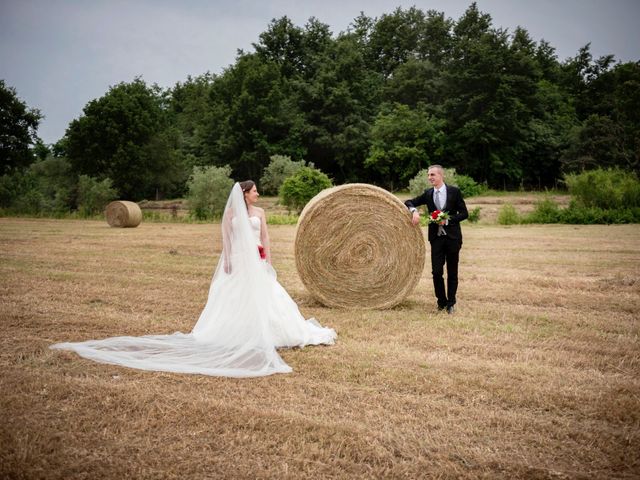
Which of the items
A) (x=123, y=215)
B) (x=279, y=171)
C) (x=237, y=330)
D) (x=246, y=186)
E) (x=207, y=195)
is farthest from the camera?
(x=279, y=171)

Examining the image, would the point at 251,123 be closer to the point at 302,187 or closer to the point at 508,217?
the point at 302,187

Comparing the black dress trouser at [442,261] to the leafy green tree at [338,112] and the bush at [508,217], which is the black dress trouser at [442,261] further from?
the leafy green tree at [338,112]

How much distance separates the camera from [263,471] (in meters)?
3.15

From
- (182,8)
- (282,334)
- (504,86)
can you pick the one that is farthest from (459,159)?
(282,334)

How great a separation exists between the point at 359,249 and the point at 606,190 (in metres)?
19.9

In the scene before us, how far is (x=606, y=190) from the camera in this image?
2369cm

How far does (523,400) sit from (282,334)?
2.64 meters

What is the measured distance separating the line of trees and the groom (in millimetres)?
37849

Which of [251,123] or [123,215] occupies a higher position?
[251,123]

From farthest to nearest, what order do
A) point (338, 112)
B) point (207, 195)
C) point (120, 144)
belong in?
point (338, 112) < point (120, 144) < point (207, 195)

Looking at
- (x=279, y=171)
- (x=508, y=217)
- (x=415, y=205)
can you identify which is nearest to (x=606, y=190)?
(x=508, y=217)

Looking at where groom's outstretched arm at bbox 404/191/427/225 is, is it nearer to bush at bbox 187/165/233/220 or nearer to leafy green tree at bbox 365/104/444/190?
bush at bbox 187/165/233/220

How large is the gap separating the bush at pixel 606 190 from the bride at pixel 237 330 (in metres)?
21.9

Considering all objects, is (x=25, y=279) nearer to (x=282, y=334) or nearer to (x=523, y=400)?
(x=282, y=334)
